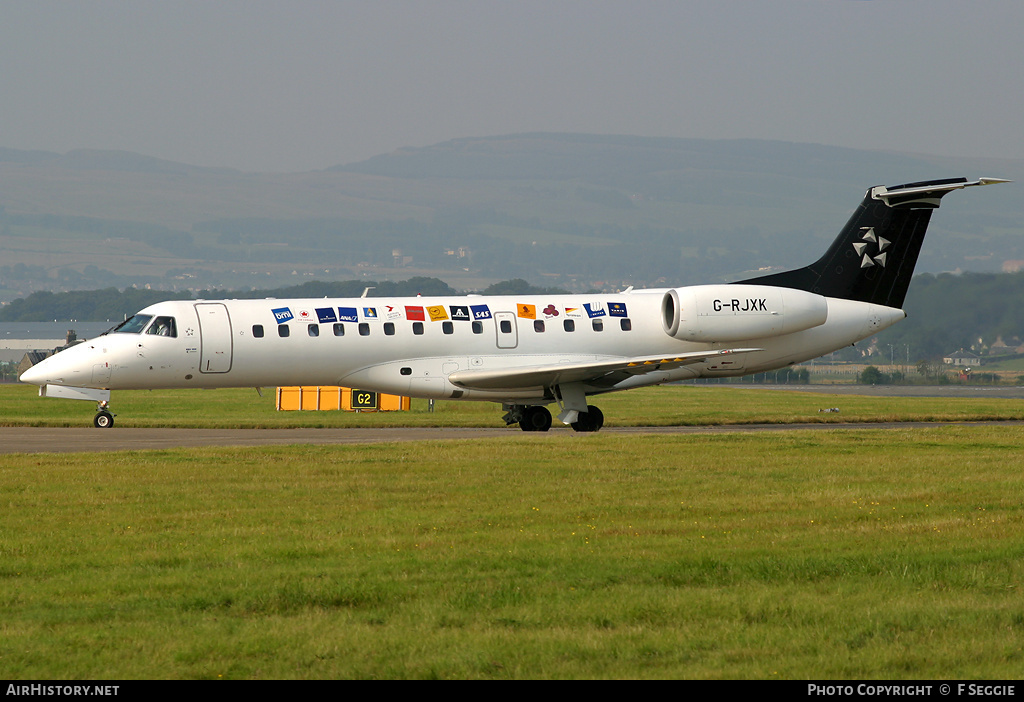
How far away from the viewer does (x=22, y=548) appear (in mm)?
10633

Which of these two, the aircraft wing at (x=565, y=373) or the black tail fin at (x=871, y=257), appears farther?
the black tail fin at (x=871, y=257)

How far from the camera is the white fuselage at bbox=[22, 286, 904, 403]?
993 inches

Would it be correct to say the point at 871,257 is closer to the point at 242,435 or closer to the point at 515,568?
the point at 242,435

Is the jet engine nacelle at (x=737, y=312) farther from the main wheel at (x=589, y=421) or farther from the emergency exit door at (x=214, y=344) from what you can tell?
the emergency exit door at (x=214, y=344)

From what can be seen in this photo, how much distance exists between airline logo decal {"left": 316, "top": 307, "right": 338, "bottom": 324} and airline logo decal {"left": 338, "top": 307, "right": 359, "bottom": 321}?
118 mm

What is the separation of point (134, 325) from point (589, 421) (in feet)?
34.4

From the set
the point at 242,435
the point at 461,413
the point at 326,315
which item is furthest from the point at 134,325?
the point at 461,413

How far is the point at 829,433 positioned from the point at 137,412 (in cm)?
2452

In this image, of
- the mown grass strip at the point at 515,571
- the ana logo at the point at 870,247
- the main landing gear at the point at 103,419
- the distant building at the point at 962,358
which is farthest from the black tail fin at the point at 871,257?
the distant building at the point at 962,358

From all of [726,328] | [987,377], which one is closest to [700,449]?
[726,328]

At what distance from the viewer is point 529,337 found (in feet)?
88.1

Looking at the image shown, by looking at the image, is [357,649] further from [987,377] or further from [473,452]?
[987,377]

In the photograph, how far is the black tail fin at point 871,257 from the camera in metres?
28.5

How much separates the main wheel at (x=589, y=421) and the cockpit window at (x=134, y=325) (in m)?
9.89
